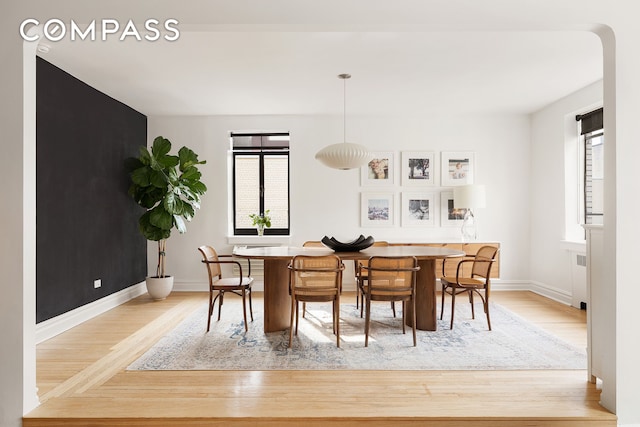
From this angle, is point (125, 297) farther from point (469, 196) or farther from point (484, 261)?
point (469, 196)

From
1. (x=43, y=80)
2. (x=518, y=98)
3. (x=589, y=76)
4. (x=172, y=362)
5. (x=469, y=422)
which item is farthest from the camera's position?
(x=518, y=98)

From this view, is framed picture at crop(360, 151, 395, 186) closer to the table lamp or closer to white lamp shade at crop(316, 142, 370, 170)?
the table lamp

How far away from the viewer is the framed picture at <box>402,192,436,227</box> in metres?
7.03

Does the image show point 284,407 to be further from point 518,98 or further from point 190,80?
point 518,98

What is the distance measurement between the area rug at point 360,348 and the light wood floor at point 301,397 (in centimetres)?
17

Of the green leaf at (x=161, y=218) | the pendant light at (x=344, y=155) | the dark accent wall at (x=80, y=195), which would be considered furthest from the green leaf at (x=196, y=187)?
the pendant light at (x=344, y=155)

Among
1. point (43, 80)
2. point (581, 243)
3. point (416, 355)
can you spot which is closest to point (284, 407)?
point (416, 355)

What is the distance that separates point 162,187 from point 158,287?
1.47 m

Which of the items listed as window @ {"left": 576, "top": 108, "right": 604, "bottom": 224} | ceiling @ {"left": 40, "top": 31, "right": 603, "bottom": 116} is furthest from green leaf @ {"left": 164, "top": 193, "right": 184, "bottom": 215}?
window @ {"left": 576, "top": 108, "right": 604, "bottom": 224}

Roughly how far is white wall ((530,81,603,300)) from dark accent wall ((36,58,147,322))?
6204 mm

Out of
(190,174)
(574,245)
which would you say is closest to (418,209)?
(574,245)

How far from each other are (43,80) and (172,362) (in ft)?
10.2

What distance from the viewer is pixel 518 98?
597 cm

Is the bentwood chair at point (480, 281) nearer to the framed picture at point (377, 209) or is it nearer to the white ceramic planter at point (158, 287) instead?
the framed picture at point (377, 209)
